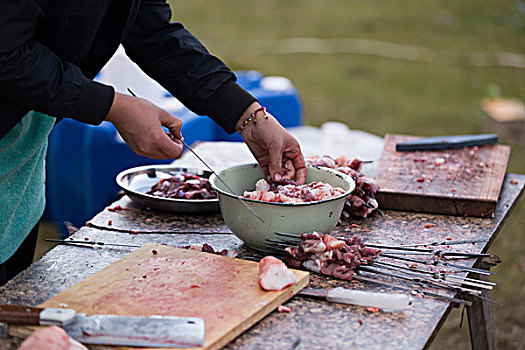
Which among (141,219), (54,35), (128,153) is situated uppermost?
(54,35)

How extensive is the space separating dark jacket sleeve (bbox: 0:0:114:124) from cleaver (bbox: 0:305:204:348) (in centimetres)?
50

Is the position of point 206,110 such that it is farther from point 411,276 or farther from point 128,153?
point 128,153

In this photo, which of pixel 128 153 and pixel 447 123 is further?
pixel 447 123

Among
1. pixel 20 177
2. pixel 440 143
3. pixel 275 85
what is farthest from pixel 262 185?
pixel 275 85

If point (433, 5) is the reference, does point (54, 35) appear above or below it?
below

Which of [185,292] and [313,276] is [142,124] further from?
[313,276]

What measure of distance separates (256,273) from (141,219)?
689mm

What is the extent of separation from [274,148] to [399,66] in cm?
880

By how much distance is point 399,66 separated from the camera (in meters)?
10.4

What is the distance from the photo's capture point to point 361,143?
15.2 ft

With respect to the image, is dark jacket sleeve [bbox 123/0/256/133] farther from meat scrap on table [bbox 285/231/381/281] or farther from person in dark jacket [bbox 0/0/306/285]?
meat scrap on table [bbox 285/231/381/281]

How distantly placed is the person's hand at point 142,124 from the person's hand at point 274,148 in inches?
16.0

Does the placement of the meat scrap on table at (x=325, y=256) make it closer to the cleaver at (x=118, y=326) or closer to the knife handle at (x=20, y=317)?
the cleaver at (x=118, y=326)

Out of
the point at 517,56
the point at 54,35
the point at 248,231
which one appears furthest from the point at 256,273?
the point at 517,56
